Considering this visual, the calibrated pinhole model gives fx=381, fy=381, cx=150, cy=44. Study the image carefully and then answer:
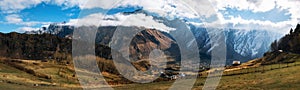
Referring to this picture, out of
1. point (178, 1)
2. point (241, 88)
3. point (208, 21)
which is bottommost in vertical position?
point (241, 88)

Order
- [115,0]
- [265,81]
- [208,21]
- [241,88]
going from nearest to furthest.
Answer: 1. [208,21]
2. [115,0]
3. [241,88]
4. [265,81]

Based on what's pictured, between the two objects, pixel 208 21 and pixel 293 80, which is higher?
pixel 208 21

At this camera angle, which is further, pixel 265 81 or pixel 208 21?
pixel 265 81

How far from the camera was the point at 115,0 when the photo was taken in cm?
9094

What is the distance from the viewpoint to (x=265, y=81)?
10388 centimetres

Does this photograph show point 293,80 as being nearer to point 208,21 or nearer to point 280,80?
point 280,80

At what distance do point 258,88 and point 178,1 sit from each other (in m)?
29.7

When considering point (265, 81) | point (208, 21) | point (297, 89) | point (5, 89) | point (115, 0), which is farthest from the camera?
point (5, 89)

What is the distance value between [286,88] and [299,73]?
23111 millimetres

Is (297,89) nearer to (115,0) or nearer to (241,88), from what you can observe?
(241,88)

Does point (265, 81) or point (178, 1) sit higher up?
point (178, 1)

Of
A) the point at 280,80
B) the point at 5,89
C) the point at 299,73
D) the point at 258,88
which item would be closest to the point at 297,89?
the point at 258,88

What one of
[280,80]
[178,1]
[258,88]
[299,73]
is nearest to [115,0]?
[178,1]

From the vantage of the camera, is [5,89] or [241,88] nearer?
[241,88]
